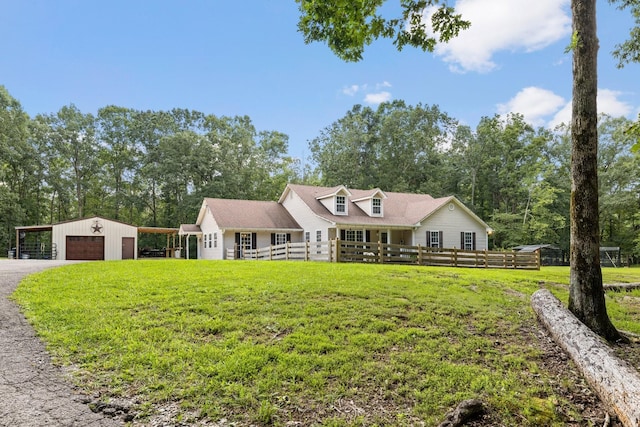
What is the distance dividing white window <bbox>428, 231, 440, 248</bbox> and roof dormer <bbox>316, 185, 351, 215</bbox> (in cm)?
569

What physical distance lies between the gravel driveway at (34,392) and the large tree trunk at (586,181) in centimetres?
680

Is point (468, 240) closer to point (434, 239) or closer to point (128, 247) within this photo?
point (434, 239)

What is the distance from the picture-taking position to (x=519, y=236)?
1485 inches

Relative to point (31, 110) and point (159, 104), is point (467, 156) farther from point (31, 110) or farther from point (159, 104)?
point (31, 110)

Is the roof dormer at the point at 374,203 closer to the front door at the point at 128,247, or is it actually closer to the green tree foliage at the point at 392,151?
the green tree foliage at the point at 392,151

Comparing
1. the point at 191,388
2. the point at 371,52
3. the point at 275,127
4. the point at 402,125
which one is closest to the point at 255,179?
the point at 275,127

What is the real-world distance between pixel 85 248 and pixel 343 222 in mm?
18812

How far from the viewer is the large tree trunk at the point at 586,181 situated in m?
6.42

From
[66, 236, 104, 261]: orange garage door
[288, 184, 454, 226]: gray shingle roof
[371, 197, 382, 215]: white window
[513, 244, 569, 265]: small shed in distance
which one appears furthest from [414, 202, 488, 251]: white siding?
[66, 236, 104, 261]: orange garage door

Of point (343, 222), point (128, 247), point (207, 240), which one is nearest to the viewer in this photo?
point (343, 222)

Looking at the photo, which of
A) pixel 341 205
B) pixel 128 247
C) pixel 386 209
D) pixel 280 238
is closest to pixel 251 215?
pixel 280 238

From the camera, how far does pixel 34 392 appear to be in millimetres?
4582

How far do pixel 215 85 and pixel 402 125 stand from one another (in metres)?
22.0

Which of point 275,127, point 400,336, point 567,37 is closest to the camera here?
point 400,336
